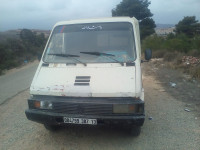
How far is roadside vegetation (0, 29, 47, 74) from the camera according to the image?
67.6 ft

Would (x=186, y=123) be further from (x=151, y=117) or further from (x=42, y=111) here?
(x=42, y=111)

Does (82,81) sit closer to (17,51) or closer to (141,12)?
Result: (17,51)

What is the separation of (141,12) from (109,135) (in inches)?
1426

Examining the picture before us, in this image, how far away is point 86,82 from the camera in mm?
4027

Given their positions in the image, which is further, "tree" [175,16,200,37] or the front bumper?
"tree" [175,16,200,37]

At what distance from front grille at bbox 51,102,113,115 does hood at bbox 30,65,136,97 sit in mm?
166

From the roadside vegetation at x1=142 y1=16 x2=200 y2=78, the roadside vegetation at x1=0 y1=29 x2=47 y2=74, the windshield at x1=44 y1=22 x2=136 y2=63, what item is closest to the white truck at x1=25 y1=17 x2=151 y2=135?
the windshield at x1=44 y1=22 x2=136 y2=63

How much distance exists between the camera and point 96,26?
498 centimetres

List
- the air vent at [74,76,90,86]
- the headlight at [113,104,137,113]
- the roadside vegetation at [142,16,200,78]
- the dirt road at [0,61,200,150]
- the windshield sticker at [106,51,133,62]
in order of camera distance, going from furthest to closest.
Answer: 1. the roadside vegetation at [142,16,200,78]
2. the windshield sticker at [106,51,133,62]
3. the dirt road at [0,61,200,150]
4. the air vent at [74,76,90,86]
5. the headlight at [113,104,137,113]

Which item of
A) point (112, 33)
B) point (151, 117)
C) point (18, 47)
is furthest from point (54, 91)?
point (18, 47)

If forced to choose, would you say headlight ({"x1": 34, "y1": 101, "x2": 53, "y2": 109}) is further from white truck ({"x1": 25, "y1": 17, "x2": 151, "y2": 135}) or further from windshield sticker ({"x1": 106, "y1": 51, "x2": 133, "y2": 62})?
windshield sticker ({"x1": 106, "y1": 51, "x2": 133, "y2": 62})

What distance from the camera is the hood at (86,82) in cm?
384

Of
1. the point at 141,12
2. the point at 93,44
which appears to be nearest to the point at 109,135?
the point at 93,44

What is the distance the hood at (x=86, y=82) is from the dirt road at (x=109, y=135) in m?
1.04
